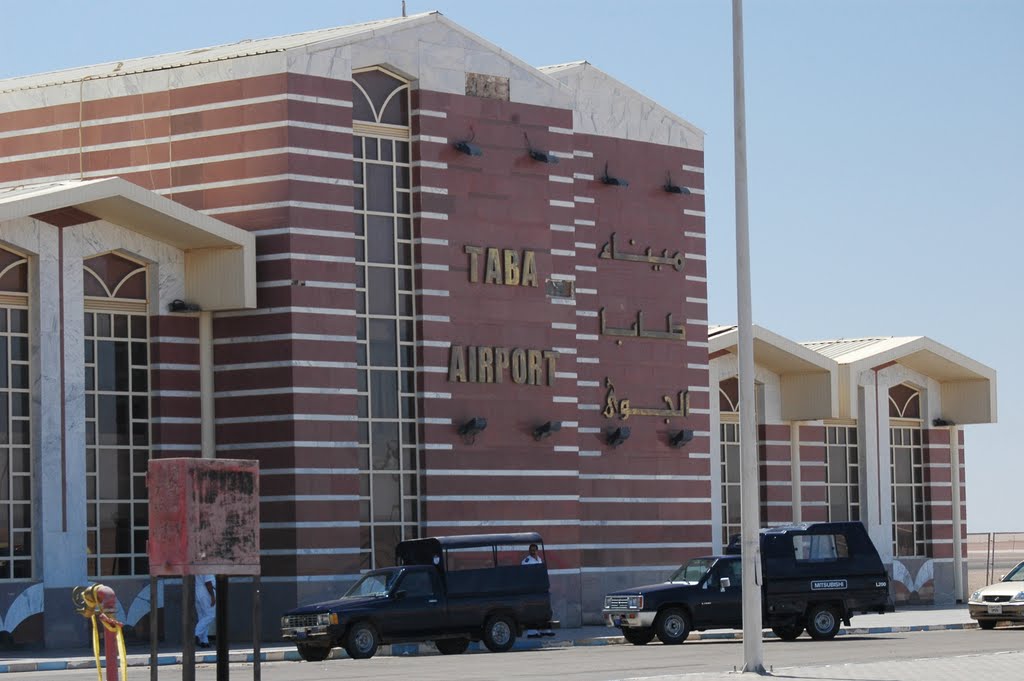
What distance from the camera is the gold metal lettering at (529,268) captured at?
136ft

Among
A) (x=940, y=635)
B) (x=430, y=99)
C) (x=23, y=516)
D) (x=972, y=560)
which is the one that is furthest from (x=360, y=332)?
(x=972, y=560)

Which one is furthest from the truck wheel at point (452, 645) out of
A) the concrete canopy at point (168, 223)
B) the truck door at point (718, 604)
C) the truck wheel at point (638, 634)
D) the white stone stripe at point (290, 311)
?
the concrete canopy at point (168, 223)

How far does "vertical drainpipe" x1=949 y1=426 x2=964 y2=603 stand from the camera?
55.6 metres

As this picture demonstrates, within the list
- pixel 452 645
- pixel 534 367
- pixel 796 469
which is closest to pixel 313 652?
pixel 452 645

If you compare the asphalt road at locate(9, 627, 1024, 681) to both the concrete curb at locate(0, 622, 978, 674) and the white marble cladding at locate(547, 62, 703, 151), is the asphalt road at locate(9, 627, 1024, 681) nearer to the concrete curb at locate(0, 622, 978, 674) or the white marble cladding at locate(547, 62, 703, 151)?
the concrete curb at locate(0, 622, 978, 674)

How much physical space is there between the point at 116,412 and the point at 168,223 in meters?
3.80

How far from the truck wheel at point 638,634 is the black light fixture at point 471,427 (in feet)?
20.9

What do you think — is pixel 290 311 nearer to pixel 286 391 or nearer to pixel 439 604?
pixel 286 391

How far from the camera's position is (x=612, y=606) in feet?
115

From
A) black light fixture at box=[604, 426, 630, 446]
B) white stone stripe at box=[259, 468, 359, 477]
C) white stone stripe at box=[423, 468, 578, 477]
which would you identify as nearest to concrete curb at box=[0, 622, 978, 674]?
white stone stripe at box=[259, 468, 359, 477]

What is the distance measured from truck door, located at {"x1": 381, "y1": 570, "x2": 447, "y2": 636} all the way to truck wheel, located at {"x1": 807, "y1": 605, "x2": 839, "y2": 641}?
6952mm

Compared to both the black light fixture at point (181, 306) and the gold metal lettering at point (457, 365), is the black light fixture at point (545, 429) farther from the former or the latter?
the black light fixture at point (181, 306)

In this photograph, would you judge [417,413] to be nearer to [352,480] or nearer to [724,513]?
Result: [352,480]

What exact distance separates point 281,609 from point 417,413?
5038 mm
